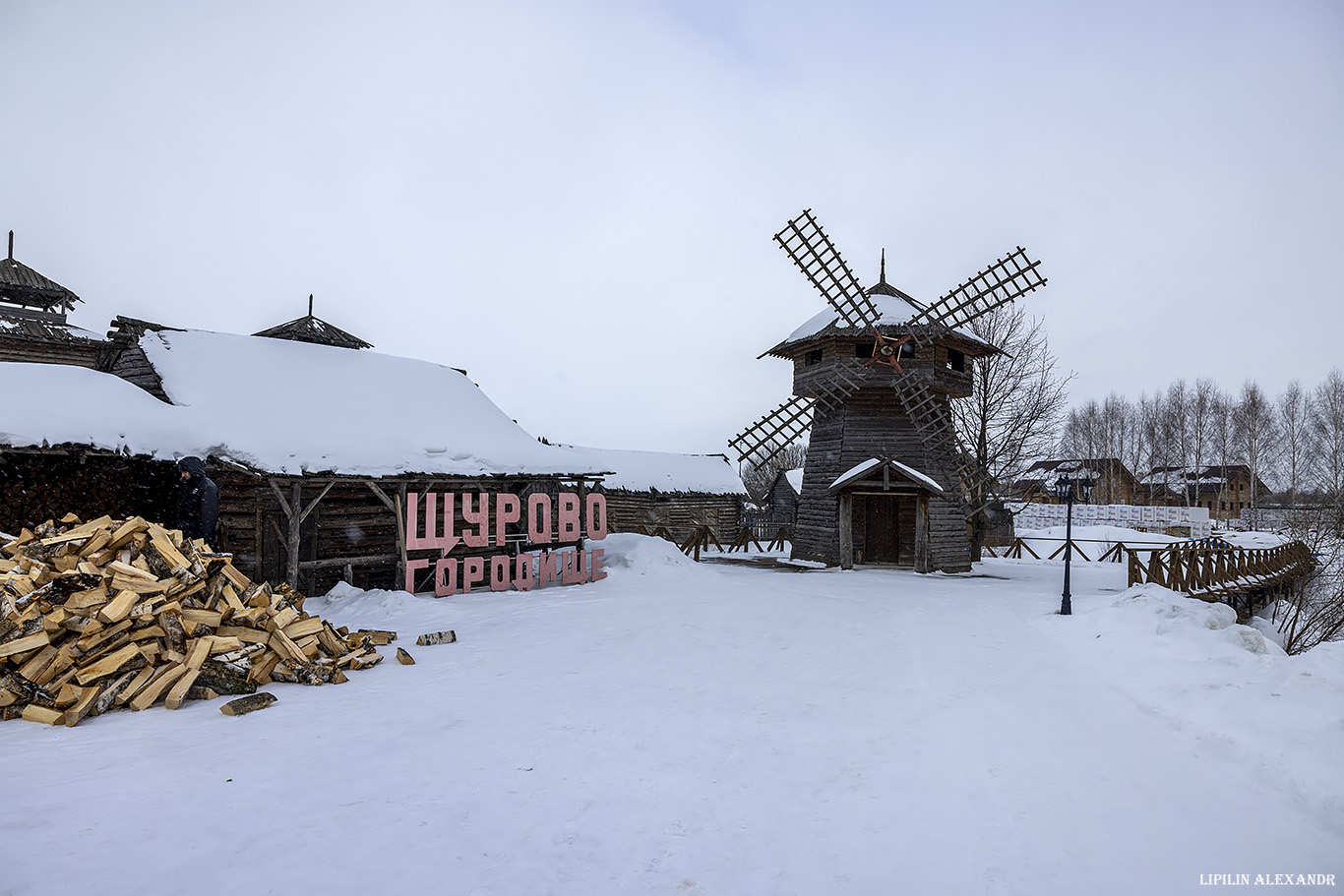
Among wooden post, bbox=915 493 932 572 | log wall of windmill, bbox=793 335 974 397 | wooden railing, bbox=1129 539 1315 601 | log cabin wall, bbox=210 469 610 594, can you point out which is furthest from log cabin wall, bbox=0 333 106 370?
wooden railing, bbox=1129 539 1315 601

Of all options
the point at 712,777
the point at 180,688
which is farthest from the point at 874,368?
the point at 180,688

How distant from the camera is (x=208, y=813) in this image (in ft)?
13.9

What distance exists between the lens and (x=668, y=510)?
35.5 meters

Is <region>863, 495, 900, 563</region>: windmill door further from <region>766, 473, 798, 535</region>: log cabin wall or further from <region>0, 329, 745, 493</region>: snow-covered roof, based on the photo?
<region>766, 473, 798, 535</region>: log cabin wall

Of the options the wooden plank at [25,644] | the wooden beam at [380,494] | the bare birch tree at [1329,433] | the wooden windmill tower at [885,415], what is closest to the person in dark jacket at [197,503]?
the wooden beam at [380,494]

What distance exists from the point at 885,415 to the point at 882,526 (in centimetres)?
394

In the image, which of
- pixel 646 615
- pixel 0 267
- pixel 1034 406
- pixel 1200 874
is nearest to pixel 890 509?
pixel 1034 406

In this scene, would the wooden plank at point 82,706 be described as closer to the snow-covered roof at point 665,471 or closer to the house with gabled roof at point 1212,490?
the snow-covered roof at point 665,471

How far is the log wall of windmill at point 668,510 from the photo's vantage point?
34594mm

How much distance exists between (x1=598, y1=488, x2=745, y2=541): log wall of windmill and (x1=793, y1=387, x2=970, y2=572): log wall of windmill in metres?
14.2

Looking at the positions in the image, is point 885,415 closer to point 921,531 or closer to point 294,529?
point 921,531

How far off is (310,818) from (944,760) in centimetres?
480

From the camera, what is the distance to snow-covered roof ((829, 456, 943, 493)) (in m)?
19.1

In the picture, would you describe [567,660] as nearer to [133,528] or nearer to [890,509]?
[133,528]
